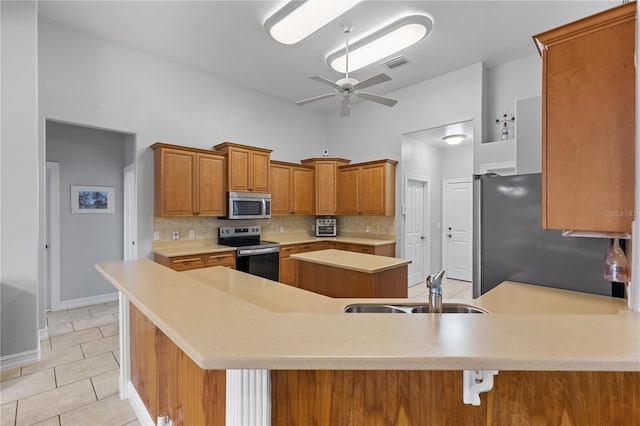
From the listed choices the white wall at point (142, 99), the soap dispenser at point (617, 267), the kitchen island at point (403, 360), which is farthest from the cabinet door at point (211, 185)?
the soap dispenser at point (617, 267)

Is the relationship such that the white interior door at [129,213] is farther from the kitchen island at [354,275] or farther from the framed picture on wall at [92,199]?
the kitchen island at [354,275]

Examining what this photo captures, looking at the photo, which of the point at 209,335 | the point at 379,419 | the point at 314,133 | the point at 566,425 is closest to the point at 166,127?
the point at 314,133

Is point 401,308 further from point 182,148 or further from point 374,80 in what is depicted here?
point 182,148

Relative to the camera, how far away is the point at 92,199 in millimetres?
4566

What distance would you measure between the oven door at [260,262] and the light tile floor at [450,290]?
Result: 2.38 meters

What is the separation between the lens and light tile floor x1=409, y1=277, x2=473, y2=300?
17.0ft

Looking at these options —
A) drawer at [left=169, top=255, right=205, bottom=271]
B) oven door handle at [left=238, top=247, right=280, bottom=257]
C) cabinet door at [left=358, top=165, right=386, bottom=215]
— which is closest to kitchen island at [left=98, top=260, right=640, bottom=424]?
drawer at [left=169, top=255, right=205, bottom=271]

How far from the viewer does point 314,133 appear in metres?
6.47

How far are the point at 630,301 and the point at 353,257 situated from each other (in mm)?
2300

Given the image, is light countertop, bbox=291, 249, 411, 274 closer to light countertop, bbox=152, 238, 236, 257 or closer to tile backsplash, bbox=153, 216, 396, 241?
light countertop, bbox=152, 238, 236, 257

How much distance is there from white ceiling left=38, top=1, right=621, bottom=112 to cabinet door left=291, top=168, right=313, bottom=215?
5.79 feet

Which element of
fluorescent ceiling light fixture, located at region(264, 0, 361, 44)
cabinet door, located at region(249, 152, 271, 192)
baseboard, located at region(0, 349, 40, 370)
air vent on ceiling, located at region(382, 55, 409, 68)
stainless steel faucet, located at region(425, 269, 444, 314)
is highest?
air vent on ceiling, located at region(382, 55, 409, 68)

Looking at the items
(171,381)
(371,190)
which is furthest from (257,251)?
(171,381)

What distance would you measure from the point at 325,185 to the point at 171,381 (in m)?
4.69
